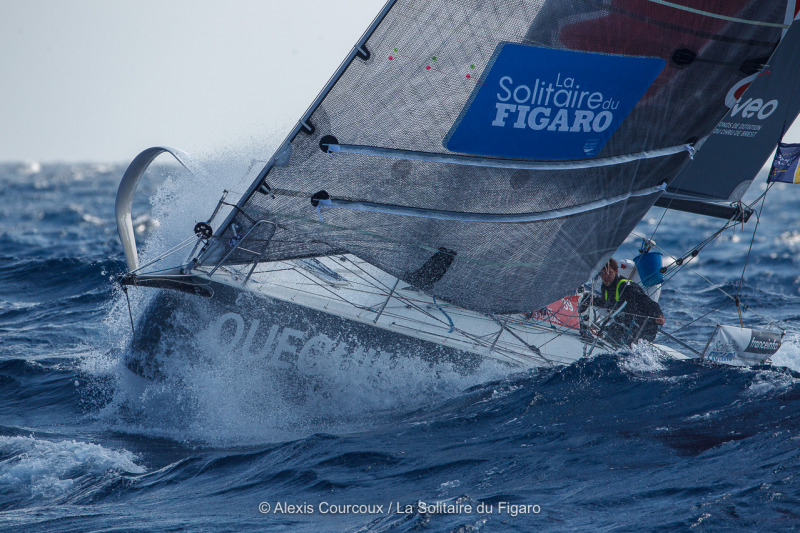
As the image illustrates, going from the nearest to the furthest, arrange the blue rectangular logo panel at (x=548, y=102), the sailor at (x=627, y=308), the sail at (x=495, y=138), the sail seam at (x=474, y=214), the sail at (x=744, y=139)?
1. the sail at (x=495, y=138)
2. the blue rectangular logo panel at (x=548, y=102)
3. the sail seam at (x=474, y=214)
4. the sailor at (x=627, y=308)
5. the sail at (x=744, y=139)

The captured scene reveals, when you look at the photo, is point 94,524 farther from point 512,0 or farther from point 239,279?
point 512,0

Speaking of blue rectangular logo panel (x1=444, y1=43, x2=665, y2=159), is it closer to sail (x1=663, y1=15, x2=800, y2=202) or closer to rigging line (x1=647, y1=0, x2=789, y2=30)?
rigging line (x1=647, y1=0, x2=789, y2=30)

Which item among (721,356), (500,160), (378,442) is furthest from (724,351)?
(378,442)

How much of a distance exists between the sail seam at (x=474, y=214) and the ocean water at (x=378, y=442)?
135cm

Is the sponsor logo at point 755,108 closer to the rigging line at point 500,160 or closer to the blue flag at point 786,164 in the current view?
the blue flag at point 786,164

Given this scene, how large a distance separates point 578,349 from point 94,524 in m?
4.51

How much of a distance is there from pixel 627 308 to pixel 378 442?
3.08 metres

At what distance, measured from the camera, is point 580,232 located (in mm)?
6504

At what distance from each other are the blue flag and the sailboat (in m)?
0.75

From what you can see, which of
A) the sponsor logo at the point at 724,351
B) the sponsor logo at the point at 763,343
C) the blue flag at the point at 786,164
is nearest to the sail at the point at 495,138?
the blue flag at the point at 786,164

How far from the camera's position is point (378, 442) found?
17.7 ft

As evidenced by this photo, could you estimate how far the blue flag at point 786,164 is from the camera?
700 centimetres

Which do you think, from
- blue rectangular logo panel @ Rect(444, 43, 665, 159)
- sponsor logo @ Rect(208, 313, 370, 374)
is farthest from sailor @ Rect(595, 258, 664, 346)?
sponsor logo @ Rect(208, 313, 370, 374)

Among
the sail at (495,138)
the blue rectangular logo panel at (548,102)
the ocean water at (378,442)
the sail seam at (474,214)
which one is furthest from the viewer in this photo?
the sail seam at (474,214)
